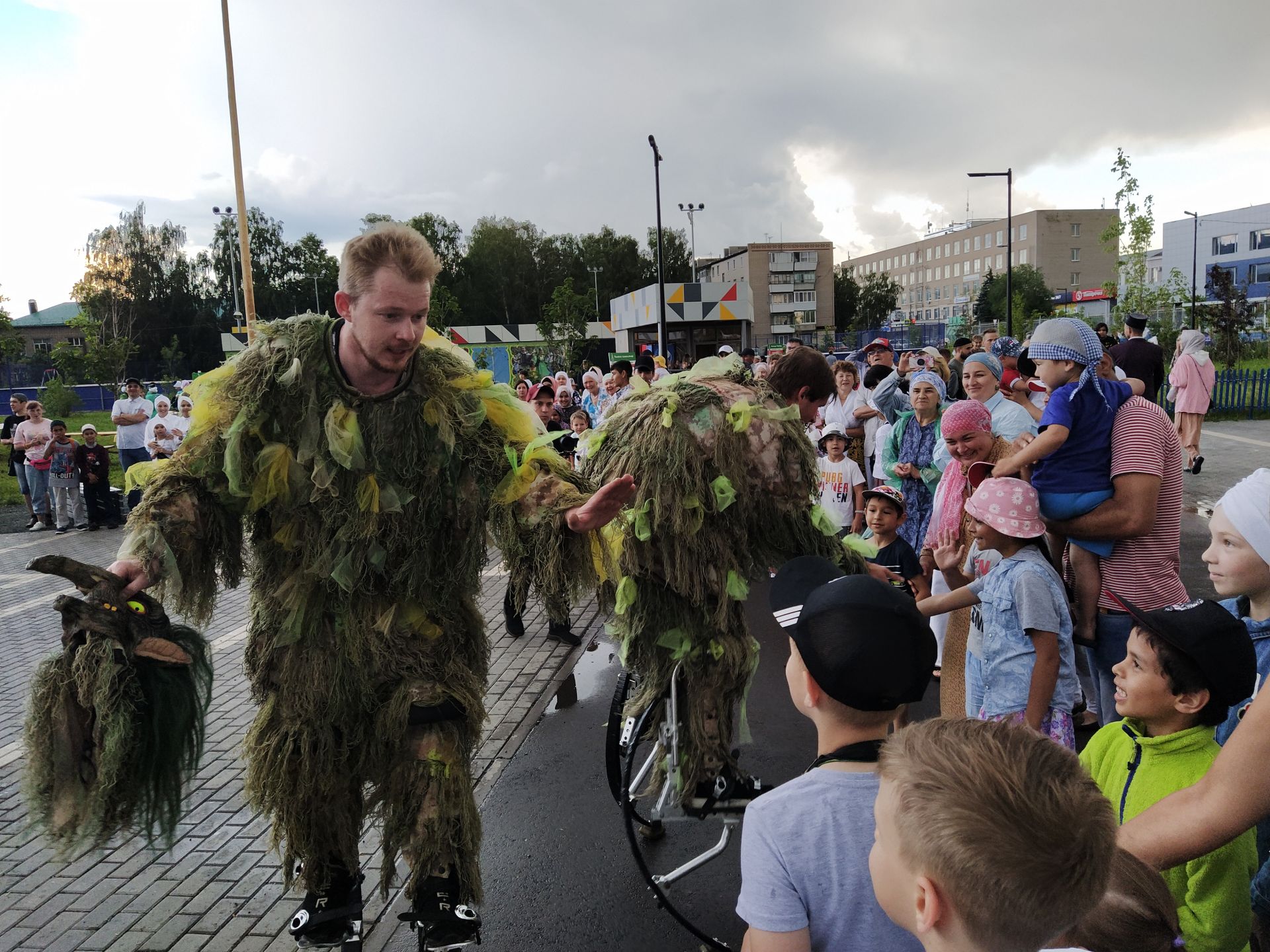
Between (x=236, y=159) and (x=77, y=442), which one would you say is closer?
(x=77, y=442)

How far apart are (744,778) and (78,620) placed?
2.50 meters

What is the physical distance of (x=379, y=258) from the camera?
8.75 feet

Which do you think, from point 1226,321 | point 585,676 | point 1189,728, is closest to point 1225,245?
point 1226,321

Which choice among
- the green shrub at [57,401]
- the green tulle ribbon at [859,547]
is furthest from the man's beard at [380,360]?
the green shrub at [57,401]

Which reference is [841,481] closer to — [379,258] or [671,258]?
[379,258]

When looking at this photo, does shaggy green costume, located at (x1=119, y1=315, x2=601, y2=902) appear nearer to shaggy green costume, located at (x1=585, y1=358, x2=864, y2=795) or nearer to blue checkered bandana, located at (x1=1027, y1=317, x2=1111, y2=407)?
shaggy green costume, located at (x1=585, y1=358, x2=864, y2=795)

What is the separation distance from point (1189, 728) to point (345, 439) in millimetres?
2552

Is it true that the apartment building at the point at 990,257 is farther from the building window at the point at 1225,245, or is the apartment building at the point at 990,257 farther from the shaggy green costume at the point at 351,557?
the shaggy green costume at the point at 351,557

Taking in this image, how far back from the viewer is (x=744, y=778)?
11.5ft

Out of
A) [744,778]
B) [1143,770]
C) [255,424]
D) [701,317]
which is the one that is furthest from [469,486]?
[701,317]

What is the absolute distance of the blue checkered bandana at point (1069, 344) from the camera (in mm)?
3982

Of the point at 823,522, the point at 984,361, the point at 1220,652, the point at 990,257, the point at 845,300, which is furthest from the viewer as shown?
the point at 990,257

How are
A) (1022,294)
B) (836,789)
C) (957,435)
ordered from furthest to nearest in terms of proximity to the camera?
(1022,294) < (957,435) < (836,789)

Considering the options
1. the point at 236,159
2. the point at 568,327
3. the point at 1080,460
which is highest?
the point at 236,159
